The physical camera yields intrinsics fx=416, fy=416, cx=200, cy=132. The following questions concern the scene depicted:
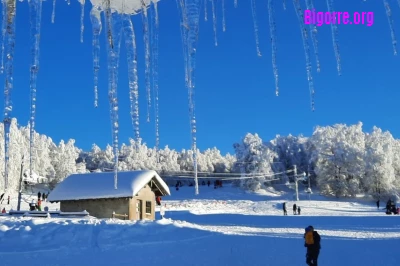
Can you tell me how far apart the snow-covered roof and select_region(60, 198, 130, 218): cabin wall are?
1.63 ft

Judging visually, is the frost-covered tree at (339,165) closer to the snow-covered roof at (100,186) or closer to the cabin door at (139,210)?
the snow-covered roof at (100,186)

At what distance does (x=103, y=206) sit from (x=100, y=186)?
5.09 feet

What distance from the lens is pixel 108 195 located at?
93.9ft

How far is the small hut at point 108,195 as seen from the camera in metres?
28.5

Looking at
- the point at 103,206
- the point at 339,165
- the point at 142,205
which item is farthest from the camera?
the point at 339,165

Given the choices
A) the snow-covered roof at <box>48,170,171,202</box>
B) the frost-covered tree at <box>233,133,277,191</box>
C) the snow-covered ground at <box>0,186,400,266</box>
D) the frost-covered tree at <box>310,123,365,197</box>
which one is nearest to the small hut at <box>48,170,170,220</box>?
the snow-covered roof at <box>48,170,171,202</box>

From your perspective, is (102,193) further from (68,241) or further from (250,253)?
(250,253)

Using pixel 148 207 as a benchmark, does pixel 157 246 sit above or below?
below

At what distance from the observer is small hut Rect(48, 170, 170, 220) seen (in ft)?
93.4

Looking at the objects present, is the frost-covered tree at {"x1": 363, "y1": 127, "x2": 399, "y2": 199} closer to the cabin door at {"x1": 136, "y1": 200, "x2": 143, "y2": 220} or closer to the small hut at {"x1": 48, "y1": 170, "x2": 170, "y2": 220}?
the small hut at {"x1": 48, "y1": 170, "x2": 170, "y2": 220}

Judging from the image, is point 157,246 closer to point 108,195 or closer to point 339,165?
point 108,195

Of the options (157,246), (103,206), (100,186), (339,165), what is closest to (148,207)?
(103,206)

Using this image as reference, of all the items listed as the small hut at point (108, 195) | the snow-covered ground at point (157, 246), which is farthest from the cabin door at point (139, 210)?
the snow-covered ground at point (157, 246)

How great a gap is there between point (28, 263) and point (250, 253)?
7.53 meters
